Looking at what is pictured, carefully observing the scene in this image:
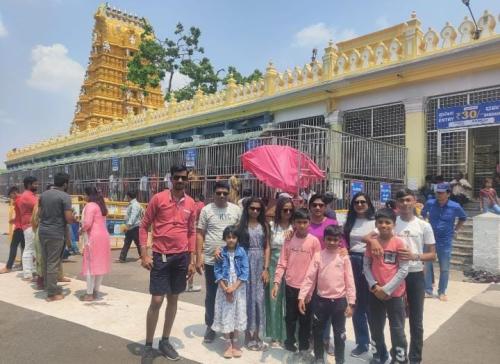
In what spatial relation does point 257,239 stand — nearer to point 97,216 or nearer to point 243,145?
point 97,216

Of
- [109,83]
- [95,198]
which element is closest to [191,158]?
[95,198]

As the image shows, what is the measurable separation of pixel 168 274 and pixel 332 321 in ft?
5.26

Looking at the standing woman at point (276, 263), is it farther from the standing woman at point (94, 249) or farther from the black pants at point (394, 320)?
the standing woman at point (94, 249)

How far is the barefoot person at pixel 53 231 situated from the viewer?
5.87 metres

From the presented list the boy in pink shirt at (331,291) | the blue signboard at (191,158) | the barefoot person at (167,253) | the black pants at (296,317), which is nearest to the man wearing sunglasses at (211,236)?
the barefoot person at (167,253)

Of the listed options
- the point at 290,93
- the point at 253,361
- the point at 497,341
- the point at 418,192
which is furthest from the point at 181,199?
the point at 290,93

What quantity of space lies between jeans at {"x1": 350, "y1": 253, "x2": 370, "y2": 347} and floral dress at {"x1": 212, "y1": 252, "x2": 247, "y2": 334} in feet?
3.63

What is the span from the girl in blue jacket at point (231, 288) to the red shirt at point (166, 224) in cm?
43

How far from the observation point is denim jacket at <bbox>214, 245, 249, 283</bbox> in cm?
407

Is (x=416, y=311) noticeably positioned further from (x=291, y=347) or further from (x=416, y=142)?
(x=416, y=142)

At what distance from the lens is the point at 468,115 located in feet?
34.6

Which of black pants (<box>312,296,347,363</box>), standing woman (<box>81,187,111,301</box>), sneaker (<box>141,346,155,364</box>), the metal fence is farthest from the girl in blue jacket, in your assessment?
the metal fence

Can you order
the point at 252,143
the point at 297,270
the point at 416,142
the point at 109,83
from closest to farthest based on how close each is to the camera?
the point at 297,270
the point at 252,143
the point at 416,142
the point at 109,83

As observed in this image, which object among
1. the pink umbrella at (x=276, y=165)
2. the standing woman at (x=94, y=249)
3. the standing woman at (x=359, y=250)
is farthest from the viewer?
the pink umbrella at (x=276, y=165)
